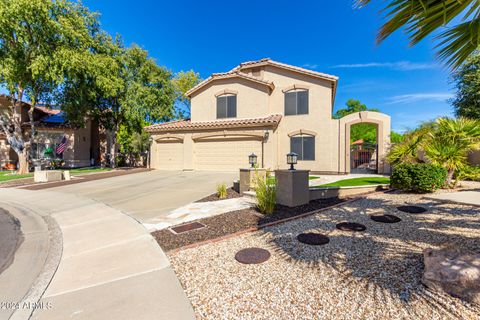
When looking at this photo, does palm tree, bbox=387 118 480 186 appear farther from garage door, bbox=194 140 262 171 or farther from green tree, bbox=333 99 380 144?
green tree, bbox=333 99 380 144

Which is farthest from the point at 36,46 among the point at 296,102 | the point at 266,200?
the point at 266,200

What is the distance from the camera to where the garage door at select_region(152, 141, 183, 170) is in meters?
19.0

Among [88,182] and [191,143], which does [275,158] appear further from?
[88,182]

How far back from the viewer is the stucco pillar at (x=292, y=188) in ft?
23.1

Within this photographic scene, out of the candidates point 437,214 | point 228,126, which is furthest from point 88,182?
point 437,214

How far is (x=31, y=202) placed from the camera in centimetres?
895

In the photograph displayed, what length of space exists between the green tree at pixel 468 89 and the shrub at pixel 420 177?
13.0 meters

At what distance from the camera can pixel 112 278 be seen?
11.4 ft

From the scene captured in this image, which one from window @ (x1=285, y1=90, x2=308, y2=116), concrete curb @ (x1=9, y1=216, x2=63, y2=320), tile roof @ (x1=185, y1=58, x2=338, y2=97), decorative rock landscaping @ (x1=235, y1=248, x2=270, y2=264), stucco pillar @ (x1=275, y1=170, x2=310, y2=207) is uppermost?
tile roof @ (x1=185, y1=58, x2=338, y2=97)

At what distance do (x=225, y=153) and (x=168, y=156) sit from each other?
5.54m

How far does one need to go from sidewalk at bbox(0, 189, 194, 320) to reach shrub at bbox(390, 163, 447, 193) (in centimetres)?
873

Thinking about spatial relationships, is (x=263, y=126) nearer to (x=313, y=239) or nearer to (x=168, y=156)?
(x=168, y=156)

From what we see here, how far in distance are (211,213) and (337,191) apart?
191 inches

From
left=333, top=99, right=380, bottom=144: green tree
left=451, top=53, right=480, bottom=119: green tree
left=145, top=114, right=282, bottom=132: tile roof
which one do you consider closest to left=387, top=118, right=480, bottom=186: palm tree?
left=145, top=114, right=282, bottom=132: tile roof
